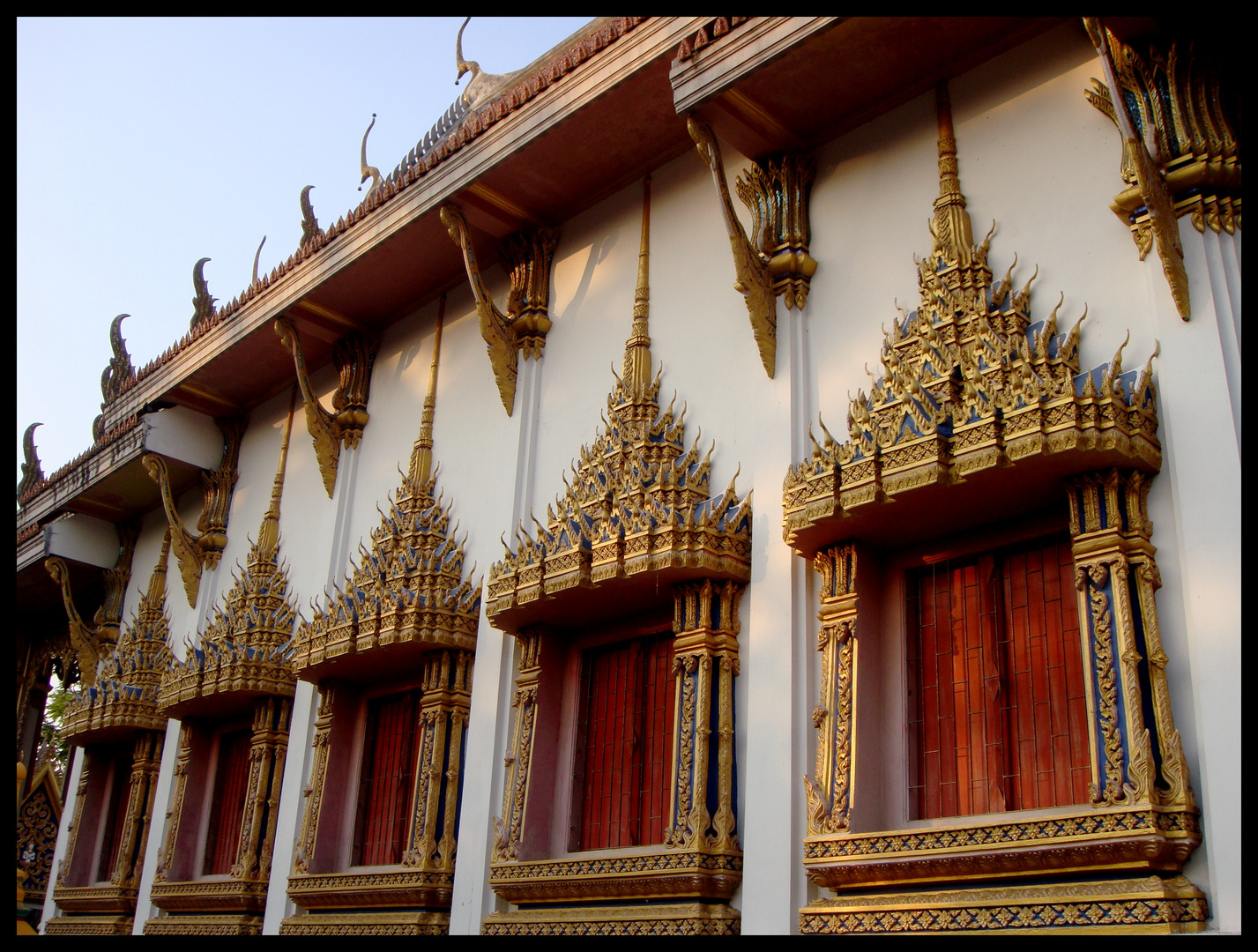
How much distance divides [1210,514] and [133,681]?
1051 cm

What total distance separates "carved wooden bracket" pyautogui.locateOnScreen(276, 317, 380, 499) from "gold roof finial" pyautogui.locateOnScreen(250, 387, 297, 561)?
0.92 metres

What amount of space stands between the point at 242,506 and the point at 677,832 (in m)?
7.56

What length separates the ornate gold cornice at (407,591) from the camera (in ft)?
30.7

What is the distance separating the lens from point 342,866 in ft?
32.2

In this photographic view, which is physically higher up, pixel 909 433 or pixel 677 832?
pixel 909 433

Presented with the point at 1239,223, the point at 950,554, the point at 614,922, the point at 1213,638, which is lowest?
the point at 614,922

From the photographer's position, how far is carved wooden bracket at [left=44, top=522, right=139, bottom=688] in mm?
14945

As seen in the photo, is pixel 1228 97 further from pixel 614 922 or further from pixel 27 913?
pixel 27 913

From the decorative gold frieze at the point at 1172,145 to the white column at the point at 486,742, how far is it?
4.57m

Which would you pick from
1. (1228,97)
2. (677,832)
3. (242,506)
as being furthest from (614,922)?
(242,506)

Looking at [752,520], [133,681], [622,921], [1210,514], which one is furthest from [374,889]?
[1210,514]

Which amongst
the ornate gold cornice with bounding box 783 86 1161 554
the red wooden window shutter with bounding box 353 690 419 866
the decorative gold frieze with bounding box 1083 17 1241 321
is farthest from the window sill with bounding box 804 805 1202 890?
the red wooden window shutter with bounding box 353 690 419 866

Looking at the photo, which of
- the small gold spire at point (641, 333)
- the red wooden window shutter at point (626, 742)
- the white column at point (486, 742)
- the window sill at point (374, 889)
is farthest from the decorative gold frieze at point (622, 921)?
the small gold spire at point (641, 333)
